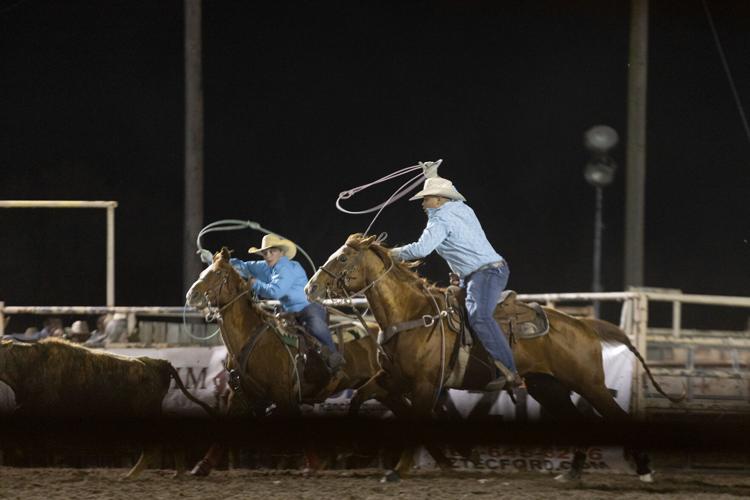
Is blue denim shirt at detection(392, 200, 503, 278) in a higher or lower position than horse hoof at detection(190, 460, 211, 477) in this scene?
higher

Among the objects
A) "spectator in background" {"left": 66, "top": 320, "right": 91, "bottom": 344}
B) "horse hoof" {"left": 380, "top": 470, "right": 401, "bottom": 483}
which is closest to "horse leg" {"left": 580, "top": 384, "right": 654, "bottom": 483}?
"horse hoof" {"left": 380, "top": 470, "right": 401, "bottom": 483}

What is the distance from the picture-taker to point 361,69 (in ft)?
84.4

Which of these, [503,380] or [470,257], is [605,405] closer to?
[503,380]

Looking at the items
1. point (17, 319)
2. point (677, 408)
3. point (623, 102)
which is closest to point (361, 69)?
point (623, 102)

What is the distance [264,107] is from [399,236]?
13.4 feet

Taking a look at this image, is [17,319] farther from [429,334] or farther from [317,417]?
[317,417]

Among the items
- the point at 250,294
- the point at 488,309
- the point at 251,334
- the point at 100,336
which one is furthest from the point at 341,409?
the point at 100,336

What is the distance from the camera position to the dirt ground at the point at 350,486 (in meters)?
7.03

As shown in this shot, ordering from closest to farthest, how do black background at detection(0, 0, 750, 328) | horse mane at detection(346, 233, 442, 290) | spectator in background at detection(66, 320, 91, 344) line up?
1. horse mane at detection(346, 233, 442, 290)
2. spectator in background at detection(66, 320, 91, 344)
3. black background at detection(0, 0, 750, 328)

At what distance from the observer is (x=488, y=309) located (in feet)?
25.2

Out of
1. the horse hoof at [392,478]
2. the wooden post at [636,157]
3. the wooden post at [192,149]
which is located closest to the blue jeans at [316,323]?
the horse hoof at [392,478]

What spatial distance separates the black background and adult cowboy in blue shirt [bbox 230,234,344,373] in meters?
14.8

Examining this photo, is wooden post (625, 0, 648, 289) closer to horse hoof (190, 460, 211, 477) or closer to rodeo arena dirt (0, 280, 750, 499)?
rodeo arena dirt (0, 280, 750, 499)

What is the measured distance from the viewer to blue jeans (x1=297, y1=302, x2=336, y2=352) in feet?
28.1
